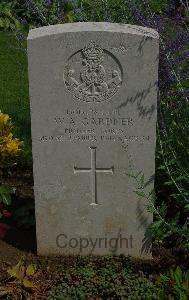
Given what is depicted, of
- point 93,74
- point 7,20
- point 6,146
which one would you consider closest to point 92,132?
point 93,74

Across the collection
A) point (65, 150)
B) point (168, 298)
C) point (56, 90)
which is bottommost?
point (168, 298)

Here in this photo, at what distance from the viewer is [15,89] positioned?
24.5ft

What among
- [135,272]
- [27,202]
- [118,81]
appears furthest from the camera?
[27,202]

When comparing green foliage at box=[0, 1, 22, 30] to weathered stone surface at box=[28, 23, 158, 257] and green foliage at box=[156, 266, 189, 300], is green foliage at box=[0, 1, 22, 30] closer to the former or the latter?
weathered stone surface at box=[28, 23, 158, 257]

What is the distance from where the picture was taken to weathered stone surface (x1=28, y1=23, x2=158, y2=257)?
11.9 feet

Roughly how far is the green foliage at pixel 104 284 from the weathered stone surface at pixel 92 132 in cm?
21

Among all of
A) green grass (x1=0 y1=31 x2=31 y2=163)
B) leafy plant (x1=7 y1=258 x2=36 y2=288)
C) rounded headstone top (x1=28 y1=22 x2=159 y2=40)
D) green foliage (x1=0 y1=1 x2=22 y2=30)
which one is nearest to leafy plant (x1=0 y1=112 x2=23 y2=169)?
green grass (x1=0 y1=31 x2=31 y2=163)

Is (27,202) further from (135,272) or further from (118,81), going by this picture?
(118,81)

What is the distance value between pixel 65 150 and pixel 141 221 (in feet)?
2.60

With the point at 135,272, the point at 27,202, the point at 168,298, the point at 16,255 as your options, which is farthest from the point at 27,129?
the point at 168,298

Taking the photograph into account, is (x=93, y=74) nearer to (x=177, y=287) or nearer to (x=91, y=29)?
(x=91, y=29)

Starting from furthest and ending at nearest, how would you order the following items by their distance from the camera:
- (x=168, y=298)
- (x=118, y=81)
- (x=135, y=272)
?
(x=135, y=272) → (x=118, y=81) → (x=168, y=298)

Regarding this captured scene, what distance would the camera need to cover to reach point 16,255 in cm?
429

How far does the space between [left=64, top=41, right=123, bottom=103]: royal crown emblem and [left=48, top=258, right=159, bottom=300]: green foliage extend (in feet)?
4.11
